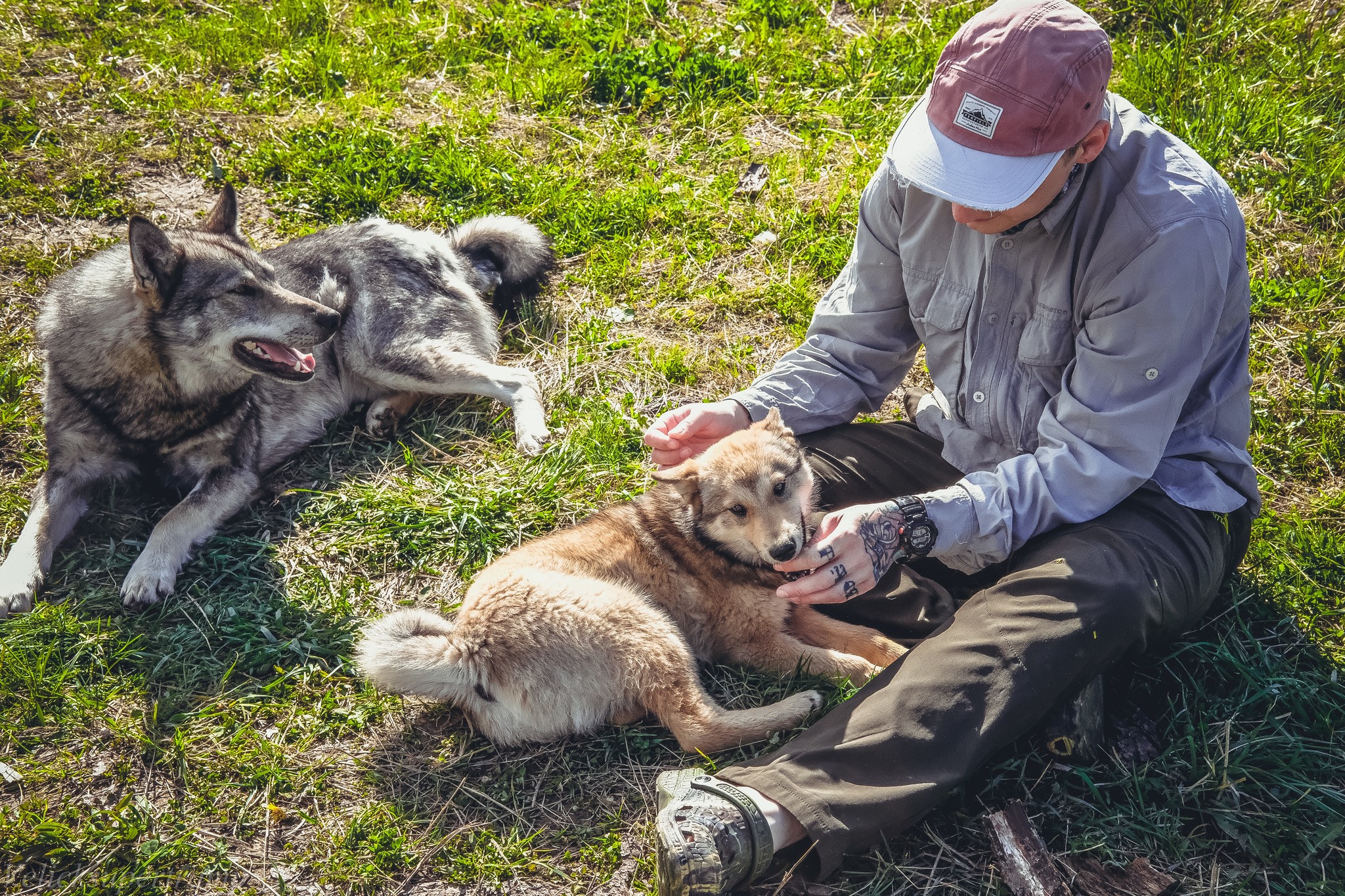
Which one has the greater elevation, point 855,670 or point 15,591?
point 855,670

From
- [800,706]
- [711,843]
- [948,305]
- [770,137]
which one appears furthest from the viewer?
[770,137]

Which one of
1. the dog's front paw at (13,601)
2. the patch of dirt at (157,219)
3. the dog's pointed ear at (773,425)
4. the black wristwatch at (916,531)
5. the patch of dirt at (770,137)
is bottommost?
the dog's front paw at (13,601)

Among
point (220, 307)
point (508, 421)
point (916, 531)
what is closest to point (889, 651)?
point (916, 531)

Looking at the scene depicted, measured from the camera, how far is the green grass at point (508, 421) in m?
2.78

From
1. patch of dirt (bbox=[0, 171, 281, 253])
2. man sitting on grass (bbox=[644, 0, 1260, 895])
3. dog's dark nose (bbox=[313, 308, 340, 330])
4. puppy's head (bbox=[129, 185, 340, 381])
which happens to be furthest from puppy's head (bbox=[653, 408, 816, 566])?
patch of dirt (bbox=[0, 171, 281, 253])

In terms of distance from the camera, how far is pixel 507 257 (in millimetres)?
5043

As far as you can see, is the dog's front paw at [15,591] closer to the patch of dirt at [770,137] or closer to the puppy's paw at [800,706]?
the puppy's paw at [800,706]

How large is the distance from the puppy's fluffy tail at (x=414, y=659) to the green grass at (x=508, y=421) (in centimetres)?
28

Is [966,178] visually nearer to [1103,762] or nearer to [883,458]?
[883,458]

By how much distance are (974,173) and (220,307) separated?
3.48 m

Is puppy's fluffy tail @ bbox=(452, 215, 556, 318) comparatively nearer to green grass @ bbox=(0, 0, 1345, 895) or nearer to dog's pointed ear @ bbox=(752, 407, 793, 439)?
green grass @ bbox=(0, 0, 1345, 895)

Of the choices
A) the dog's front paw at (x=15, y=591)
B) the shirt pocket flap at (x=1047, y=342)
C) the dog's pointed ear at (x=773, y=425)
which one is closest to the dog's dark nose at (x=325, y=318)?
the dog's front paw at (x=15, y=591)

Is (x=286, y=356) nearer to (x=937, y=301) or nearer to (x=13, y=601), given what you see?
(x=13, y=601)

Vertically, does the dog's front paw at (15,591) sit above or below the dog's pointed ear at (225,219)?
below
